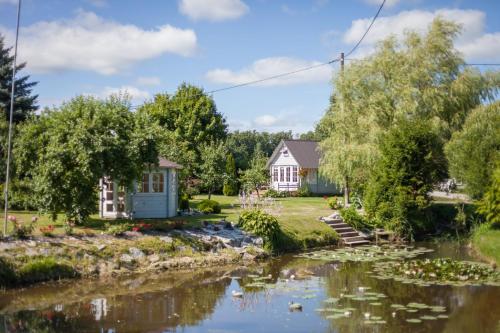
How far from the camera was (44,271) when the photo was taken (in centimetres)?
1590

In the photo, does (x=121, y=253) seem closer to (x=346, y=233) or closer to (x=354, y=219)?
(x=346, y=233)

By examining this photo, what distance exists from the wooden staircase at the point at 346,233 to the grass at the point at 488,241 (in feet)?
15.7

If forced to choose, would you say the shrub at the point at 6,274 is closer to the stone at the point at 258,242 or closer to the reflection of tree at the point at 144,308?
the reflection of tree at the point at 144,308

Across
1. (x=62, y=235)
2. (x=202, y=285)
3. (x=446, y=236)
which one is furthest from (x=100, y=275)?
(x=446, y=236)

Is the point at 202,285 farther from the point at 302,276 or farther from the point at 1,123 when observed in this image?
the point at 1,123

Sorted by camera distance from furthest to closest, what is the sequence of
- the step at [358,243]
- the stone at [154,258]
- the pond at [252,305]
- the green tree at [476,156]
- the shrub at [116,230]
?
the step at [358,243]
the green tree at [476,156]
the shrub at [116,230]
the stone at [154,258]
the pond at [252,305]

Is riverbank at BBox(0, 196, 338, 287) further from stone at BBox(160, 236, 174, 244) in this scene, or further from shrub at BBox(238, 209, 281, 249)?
Answer: shrub at BBox(238, 209, 281, 249)

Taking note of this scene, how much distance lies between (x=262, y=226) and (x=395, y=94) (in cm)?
1280

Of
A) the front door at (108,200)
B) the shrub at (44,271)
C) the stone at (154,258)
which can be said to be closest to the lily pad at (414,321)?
the stone at (154,258)

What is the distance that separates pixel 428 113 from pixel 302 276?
52.9 ft

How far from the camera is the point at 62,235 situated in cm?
1769

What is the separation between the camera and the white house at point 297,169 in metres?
46.8

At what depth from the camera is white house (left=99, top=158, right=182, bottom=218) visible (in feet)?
78.1

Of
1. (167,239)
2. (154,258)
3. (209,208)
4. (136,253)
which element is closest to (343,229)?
(209,208)
